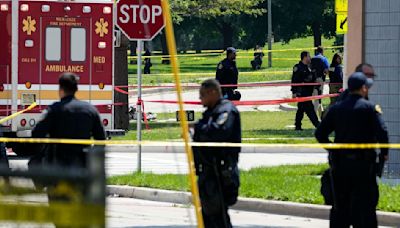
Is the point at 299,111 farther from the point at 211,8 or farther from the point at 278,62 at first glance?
the point at 278,62

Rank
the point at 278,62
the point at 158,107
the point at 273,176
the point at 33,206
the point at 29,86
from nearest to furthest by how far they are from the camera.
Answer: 1. the point at 33,206
2. the point at 273,176
3. the point at 29,86
4. the point at 158,107
5. the point at 278,62

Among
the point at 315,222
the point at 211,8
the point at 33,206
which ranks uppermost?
the point at 211,8

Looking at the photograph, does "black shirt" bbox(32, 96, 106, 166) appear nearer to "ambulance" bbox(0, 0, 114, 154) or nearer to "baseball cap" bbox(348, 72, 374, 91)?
"baseball cap" bbox(348, 72, 374, 91)

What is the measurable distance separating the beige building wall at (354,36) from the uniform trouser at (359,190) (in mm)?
7276

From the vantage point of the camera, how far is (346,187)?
33.8ft

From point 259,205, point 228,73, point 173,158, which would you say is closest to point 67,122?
point 259,205

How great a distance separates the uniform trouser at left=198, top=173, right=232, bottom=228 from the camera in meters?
10.5

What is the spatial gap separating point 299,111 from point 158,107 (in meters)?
9.52

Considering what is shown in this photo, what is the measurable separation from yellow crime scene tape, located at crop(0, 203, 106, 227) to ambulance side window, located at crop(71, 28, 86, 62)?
15.9 m

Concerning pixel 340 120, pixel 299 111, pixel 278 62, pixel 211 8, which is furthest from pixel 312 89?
pixel 278 62

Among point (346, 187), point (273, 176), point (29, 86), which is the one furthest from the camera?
point (29, 86)

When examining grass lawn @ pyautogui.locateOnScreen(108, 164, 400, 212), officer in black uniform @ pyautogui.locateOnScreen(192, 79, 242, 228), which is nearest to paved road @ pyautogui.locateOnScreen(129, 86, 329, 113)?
grass lawn @ pyautogui.locateOnScreen(108, 164, 400, 212)

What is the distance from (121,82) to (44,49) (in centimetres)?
597

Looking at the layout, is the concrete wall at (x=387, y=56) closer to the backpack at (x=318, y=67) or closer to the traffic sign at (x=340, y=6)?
the traffic sign at (x=340, y=6)
